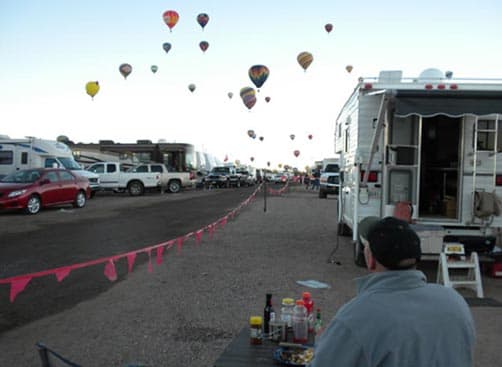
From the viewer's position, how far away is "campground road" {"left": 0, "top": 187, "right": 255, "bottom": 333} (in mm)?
5707

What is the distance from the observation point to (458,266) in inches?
251

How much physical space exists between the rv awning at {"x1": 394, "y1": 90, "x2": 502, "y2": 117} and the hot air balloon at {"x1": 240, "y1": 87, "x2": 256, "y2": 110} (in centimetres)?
2472

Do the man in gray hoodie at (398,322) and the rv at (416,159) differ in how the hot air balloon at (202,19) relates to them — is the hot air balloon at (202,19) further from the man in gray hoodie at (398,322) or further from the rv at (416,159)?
the man in gray hoodie at (398,322)

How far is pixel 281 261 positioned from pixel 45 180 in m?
11.0

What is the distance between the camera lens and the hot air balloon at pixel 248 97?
30.9m

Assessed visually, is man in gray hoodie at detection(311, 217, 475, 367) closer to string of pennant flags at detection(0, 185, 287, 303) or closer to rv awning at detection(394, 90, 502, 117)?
string of pennant flags at detection(0, 185, 287, 303)

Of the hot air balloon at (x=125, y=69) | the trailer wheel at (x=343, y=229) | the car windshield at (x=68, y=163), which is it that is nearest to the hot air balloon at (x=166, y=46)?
the hot air balloon at (x=125, y=69)

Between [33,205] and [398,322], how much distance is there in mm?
15737

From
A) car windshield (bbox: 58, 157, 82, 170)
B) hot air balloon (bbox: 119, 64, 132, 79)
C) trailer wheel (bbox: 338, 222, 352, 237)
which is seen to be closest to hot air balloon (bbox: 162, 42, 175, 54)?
hot air balloon (bbox: 119, 64, 132, 79)

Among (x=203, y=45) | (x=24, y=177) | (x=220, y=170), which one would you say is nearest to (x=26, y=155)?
(x=24, y=177)

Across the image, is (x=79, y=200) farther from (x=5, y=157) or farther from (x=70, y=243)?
(x=70, y=243)

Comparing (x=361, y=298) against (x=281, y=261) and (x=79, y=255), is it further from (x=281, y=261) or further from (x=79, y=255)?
(x=79, y=255)

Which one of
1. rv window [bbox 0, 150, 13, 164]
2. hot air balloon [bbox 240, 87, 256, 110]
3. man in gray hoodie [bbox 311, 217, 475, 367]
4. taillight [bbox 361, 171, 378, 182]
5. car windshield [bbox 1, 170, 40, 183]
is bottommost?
man in gray hoodie [bbox 311, 217, 475, 367]

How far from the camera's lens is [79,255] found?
842cm
